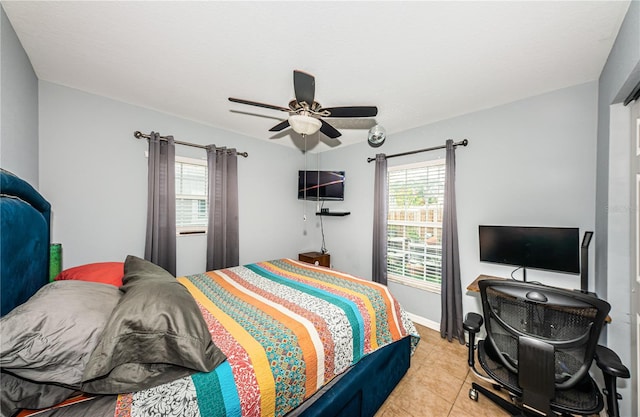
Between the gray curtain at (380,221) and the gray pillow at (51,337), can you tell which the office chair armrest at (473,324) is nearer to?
the gray curtain at (380,221)

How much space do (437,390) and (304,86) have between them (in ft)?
8.69

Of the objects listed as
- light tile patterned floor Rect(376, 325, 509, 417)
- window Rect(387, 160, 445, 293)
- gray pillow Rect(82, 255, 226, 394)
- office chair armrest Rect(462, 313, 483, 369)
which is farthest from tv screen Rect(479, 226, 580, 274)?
gray pillow Rect(82, 255, 226, 394)

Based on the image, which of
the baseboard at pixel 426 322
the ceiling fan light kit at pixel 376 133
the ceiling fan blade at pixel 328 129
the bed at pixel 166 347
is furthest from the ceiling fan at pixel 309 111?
the baseboard at pixel 426 322

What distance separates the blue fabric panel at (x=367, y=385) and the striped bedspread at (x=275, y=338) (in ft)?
0.23

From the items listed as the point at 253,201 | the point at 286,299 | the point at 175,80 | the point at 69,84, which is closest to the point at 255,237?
the point at 253,201

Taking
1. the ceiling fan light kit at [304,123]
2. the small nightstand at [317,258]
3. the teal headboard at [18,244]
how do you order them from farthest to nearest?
the small nightstand at [317,258] < the ceiling fan light kit at [304,123] < the teal headboard at [18,244]

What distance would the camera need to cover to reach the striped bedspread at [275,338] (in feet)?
3.22

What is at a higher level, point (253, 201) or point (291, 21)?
point (291, 21)

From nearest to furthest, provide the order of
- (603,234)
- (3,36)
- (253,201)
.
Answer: (3,36), (603,234), (253,201)

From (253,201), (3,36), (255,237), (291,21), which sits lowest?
(255,237)

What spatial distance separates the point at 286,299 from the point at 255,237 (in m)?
2.04

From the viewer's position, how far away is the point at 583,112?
207cm

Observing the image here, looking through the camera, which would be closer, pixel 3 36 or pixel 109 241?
pixel 3 36

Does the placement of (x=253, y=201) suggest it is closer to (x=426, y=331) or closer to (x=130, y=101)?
(x=130, y=101)
